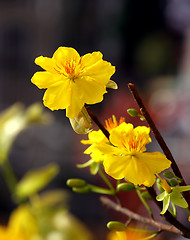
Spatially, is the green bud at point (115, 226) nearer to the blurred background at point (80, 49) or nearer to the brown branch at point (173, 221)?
the brown branch at point (173, 221)

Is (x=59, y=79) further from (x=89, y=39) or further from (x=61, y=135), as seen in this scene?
(x=89, y=39)

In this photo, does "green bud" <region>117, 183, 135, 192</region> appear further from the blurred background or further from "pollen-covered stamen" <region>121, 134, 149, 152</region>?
the blurred background

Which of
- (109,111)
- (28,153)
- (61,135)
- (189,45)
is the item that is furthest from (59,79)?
(189,45)

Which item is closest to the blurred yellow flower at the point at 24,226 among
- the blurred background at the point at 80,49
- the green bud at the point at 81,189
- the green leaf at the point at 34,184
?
the green leaf at the point at 34,184

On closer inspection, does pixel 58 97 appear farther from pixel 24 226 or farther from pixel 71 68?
pixel 24 226

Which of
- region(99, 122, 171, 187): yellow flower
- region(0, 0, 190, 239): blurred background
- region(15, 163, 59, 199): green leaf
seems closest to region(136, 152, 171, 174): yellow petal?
region(99, 122, 171, 187): yellow flower

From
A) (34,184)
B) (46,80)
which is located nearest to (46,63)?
(46,80)
